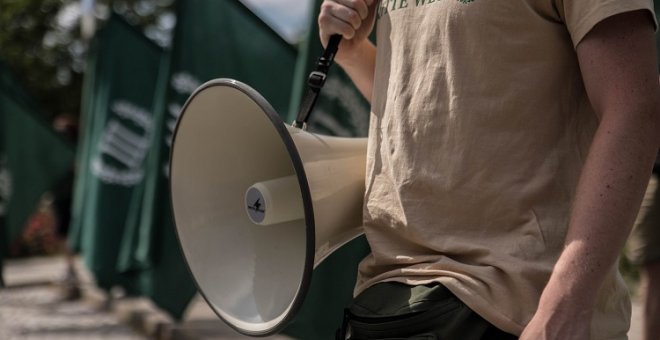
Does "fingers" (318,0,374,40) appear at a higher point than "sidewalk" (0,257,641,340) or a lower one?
higher

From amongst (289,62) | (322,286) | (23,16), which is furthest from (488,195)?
(23,16)

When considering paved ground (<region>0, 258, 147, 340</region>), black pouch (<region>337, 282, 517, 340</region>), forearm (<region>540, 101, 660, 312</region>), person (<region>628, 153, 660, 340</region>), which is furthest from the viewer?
paved ground (<region>0, 258, 147, 340</region>)

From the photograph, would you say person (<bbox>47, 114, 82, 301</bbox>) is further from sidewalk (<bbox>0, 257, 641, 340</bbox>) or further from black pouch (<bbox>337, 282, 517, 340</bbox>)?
black pouch (<bbox>337, 282, 517, 340</bbox>)

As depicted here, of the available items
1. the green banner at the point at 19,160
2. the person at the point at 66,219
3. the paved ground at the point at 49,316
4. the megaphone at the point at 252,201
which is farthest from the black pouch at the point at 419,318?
the person at the point at 66,219

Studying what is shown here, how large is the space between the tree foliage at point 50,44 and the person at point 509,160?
2540 cm

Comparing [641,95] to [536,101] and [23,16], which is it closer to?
[536,101]

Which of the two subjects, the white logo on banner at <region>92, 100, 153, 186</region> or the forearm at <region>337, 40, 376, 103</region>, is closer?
the forearm at <region>337, 40, 376, 103</region>

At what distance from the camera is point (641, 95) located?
120cm

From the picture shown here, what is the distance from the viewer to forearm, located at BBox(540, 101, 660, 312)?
117cm

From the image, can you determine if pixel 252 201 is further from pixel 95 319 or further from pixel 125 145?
pixel 95 319

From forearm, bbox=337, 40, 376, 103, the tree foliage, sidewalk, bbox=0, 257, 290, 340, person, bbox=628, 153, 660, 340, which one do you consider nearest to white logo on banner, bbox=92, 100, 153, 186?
sidewalk, bbox=0, 257, 290, 340

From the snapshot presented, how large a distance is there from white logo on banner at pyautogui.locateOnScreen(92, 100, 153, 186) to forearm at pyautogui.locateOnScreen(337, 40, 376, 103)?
5078 millimetres

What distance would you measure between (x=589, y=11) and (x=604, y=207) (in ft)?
0.88

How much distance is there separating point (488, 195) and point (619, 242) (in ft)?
0.72
